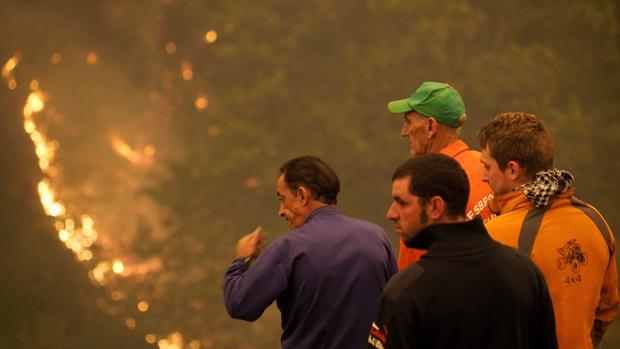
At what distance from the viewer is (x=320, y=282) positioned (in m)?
2.45

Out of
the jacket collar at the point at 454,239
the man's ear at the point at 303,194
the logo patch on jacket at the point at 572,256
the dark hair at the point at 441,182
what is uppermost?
the man's ear at the point at 303,194

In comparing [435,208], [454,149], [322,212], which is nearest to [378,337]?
[435,208]

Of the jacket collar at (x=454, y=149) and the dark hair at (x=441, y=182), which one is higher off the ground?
the jacket collar at (x=454, y=149)

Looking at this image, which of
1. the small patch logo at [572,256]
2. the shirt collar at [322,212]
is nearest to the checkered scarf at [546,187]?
the small patch logo at [572,256]

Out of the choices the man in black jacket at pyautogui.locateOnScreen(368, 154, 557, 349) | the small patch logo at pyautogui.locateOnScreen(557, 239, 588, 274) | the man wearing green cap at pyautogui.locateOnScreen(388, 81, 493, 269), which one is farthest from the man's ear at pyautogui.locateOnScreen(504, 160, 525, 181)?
the man wearing green cap at pyautogui.locateOnScreen(388, 81, 493, 269)

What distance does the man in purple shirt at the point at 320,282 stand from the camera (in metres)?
2.44

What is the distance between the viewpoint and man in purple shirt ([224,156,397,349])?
244cm

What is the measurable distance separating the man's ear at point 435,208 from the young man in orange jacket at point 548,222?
1.35 feet

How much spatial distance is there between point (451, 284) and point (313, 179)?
1.01 meters

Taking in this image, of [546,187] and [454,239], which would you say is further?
[546,187]

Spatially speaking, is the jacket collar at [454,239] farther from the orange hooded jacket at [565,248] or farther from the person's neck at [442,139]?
the person's neck at [442,139]

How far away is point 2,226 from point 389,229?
10.4ft

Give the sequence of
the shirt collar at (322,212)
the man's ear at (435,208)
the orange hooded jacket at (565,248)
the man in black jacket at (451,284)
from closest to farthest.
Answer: the man in black jacket at (451,284) → the man's ear at (435,208) → the orange hooded jacket at (565,248) → the shirt collar at (322,212)

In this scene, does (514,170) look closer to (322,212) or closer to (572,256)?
(572,256)
